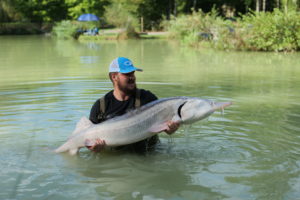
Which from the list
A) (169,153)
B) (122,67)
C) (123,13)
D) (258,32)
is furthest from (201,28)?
(122,67)

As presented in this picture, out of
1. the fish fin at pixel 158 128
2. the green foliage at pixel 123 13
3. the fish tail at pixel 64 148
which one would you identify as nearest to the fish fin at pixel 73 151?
the fish tail at pixel 64 148

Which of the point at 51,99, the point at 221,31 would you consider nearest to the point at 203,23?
the point at 221,31

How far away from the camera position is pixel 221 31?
2667 cm

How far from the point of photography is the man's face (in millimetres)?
5656

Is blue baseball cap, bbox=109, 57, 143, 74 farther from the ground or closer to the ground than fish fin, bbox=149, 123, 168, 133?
farther from the ground

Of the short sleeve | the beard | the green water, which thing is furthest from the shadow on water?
the beard

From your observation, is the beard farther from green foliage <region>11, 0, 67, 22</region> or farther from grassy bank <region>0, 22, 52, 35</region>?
green foliage <region>11, 0, 67, 22</region>

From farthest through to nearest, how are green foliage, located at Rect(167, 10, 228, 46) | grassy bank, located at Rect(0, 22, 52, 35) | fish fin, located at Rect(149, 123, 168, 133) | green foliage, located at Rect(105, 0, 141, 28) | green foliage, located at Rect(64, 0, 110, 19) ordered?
green foliage, located at Rect(64, 0, 110, 19) → grassy bank, located at Rect(0, 22, 52, 35) → green foliage, located at Rect(105, 0, 141, 28) → green foliage, located at Rect(167, 10, 228, 46) → fish fin, located at Rect(149, 123, 168, 133)

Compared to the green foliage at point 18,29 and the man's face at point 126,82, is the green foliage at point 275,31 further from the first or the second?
the green foliage at point 18,29

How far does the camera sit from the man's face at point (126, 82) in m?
5.66

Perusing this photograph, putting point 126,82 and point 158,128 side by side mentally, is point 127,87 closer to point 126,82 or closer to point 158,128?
point 126,82

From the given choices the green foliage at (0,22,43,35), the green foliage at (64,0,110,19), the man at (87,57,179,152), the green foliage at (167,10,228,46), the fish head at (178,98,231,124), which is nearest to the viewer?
the fish head at (178,98,231,124)

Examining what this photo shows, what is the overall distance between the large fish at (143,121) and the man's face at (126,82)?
424 mm

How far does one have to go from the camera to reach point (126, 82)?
568 cm
